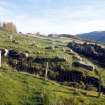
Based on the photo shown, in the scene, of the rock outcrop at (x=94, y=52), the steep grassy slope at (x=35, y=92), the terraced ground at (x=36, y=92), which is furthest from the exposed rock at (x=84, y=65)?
the steep grassy slope at (x=35, y=92)

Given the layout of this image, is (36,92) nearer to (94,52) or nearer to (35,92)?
(35,92)

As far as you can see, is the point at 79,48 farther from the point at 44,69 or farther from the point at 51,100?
the point at 51,100

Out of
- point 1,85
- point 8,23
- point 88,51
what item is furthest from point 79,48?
point 8,23

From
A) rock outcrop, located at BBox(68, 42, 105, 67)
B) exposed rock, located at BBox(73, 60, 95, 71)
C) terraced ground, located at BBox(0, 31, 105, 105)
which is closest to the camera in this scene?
terraced ground, located at BBox(0, 31, 105, 105)

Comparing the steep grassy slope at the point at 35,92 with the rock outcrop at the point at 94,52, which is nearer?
the steep grassy slope at the point at 35,92

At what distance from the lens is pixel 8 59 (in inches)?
2495

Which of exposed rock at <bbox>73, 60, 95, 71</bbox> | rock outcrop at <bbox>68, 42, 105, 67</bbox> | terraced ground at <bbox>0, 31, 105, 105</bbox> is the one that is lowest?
terraced ground at <bbox>0, 31, 105, 105</bbox>

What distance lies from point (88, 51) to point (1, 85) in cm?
3810

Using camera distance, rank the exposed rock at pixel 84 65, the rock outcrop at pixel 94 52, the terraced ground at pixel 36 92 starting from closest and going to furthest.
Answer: the terraced ground at pixel 36 92, the exposed rock at pixel 84 65, the rock outcrop at pixel 94 52

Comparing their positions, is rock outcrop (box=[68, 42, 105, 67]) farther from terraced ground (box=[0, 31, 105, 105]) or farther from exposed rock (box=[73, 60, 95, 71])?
terraced ground (box=[0, 31, 105, 105])

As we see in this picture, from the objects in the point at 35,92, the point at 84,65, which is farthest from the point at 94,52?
the point at 35,92

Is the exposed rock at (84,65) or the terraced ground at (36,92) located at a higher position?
the exposed rock at (84,65)

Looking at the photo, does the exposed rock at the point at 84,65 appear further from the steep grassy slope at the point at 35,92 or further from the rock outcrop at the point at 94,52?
the steep grassy slope at the point at 35,92

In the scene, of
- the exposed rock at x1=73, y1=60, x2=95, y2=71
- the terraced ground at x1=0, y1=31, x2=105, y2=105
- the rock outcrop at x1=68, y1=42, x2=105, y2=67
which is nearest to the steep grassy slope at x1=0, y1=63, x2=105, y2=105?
the terraced ground at x1=0, y1=31, x2=105, y2=105
